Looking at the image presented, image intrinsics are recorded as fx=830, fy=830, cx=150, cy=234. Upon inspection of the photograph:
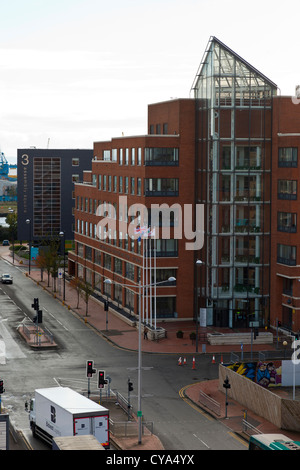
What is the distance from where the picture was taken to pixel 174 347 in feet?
249

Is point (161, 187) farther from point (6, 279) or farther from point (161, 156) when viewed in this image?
point (6, 279)

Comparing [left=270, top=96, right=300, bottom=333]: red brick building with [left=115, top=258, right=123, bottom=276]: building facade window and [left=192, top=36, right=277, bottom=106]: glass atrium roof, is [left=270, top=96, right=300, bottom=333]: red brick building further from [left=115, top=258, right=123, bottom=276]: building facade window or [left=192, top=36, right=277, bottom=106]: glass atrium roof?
[left=115, top=258, right=123, bottom=276]: building facade window

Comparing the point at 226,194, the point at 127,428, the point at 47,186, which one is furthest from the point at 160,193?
the point at 47,186

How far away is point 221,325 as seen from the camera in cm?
8525

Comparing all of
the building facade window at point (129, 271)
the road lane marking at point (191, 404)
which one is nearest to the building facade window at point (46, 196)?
the building facade window at point (129, 271)

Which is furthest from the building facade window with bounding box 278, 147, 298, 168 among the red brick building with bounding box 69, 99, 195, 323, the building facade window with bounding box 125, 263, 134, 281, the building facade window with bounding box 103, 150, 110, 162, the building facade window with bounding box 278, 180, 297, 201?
the building facade window with bounding box 103, 150, 110, 162

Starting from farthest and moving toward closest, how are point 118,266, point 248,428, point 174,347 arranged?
point 118,266 → point 174,347 → point 248,428

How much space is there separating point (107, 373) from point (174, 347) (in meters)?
11.5

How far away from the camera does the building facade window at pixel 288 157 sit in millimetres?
81062

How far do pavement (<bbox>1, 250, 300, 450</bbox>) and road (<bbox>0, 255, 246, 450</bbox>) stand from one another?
82 cm

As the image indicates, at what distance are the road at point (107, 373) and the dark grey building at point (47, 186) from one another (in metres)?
61.9

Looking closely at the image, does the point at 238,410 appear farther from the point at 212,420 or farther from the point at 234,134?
the point at 234,134
